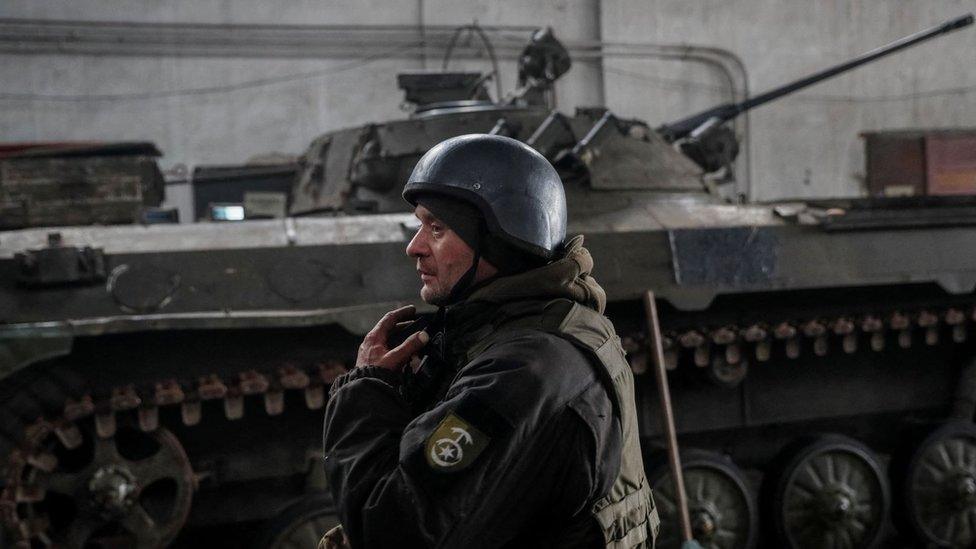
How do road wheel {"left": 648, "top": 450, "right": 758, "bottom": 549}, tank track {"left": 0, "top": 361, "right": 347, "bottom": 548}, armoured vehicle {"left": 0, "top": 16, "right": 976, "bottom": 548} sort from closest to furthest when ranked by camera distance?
tank track {"left": 0, "top": 361, "right": 347, "bottom": 548}, armoured vehicle {"left": 0, "top": 16, "right": 976, "bottom": 548}, road wheel {"left": 648, "top": 450, "right": 758, "bottom": 549}

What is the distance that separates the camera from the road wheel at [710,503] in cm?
500

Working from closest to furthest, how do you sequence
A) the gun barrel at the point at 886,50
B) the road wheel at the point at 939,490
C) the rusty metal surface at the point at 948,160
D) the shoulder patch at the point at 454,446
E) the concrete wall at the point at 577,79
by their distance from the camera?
1. the shoulder patch at the point at 454,446
2. the road wheel at the point at 939,490
3. the gun barrel at the point at 886,50
4. the concrete wall at the point at 577,79
5. the rusty metal surface at the point at 948,160

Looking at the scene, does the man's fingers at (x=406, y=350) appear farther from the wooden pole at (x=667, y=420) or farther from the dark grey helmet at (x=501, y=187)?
the wooden pole at (x=667, y=420)

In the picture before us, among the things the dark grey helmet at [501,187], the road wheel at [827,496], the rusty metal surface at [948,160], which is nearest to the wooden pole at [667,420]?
the road wheel at [827,496]

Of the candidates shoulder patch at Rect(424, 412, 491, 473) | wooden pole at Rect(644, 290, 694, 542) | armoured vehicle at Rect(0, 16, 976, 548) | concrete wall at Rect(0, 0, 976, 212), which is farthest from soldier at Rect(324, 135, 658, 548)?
concrete wall at Rect(0, 0, 976, 212)

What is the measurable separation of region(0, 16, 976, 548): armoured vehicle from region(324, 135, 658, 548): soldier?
2437mm

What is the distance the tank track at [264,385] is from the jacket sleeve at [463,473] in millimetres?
2804

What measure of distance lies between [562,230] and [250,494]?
3.53m

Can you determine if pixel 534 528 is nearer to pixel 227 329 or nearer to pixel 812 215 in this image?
pixel 227 329

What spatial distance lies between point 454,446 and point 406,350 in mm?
306

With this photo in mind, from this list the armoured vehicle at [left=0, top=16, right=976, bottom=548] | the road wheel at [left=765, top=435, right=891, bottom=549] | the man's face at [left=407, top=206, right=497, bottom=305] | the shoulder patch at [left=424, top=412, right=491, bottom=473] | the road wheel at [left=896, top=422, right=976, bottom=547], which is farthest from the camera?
the road wheel at [left=896, top=422, right=976, bottom=547]

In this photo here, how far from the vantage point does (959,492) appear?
5430 millimetres

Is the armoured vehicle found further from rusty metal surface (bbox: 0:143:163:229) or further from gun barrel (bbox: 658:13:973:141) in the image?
gun barrel (bbox: 658:13:973:141)

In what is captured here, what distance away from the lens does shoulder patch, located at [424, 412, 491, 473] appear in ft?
5.12
